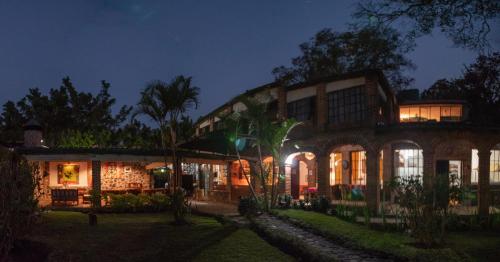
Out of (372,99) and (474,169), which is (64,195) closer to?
(372,99)

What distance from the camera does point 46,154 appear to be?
18.8 meters

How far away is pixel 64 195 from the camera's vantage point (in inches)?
774

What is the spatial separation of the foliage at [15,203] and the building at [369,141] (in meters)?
9.64

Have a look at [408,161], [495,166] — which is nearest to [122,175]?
[408,161]

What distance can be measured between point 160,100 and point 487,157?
1302 cm

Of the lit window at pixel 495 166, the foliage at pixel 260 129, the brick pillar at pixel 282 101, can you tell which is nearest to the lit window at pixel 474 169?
the lit window at pixel 495 166

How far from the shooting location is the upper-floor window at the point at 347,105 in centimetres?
1956

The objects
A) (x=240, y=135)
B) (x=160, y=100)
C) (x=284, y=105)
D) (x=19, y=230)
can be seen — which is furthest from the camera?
(x=284, y=105)

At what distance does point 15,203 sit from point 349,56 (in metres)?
29.0

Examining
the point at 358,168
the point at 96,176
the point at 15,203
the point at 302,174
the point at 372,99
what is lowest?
the point at 302,174

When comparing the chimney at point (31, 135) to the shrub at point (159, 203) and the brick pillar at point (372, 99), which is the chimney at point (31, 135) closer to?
the shrub at point (159, 203)

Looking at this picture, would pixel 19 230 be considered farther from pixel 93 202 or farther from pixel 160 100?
pixel 93 202

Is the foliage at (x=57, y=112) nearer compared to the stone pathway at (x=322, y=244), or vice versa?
the stone pathway at (x=322, y=244)

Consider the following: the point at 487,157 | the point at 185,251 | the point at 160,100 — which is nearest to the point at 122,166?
the point at 160,100
